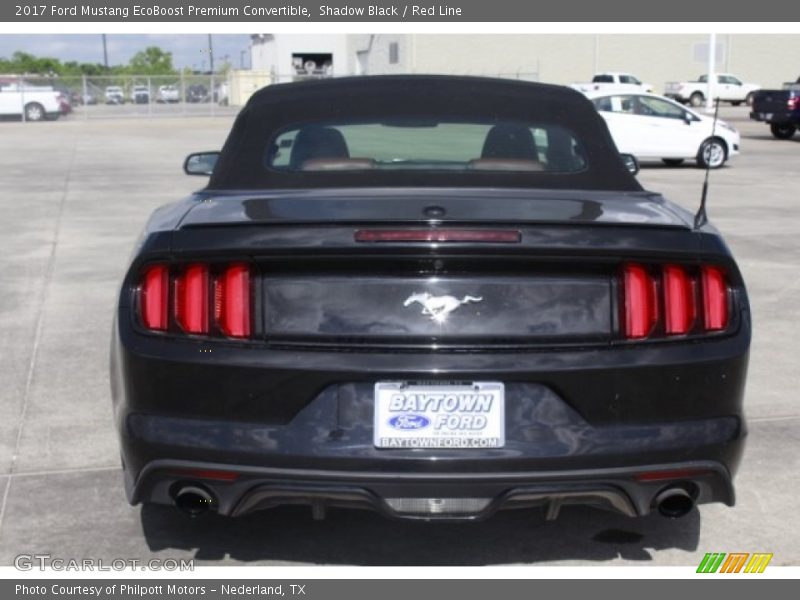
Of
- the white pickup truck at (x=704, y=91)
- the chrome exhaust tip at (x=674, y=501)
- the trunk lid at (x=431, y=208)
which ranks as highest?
the trunk lid at (x=431, y=208)

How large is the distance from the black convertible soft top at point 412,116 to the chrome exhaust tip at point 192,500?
130 cm

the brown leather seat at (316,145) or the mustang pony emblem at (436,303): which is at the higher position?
the brown leather seat at (316,145)

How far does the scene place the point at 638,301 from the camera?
362 cm

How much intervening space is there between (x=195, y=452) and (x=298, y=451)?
32cm

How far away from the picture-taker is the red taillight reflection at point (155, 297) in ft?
12.1

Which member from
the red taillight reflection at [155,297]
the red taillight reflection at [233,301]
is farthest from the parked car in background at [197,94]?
the red taillight reflection at [233,301]

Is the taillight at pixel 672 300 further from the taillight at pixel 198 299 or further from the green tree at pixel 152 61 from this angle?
the green tree at pixel 152 61

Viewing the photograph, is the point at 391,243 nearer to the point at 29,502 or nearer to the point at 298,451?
the point at 298,451

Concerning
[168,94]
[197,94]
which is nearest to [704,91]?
[197,94]

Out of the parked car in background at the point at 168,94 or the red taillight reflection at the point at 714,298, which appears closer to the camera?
the red taillight reflection at the point at 714,298

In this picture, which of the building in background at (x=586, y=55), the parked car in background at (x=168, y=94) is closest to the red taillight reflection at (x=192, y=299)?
the parked car in background at (x=168, y=94)

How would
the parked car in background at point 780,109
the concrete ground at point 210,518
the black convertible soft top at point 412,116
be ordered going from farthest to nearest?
the parked car in background at point 780,109, the black convertible soft top at point 412,116, the concrete ground at point 210,518

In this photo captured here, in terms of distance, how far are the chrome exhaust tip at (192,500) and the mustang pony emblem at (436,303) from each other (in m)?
0.86

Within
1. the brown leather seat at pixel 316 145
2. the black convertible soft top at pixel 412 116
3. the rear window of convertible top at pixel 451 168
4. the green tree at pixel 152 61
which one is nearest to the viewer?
the black convertible soft top at pixel 412 116
